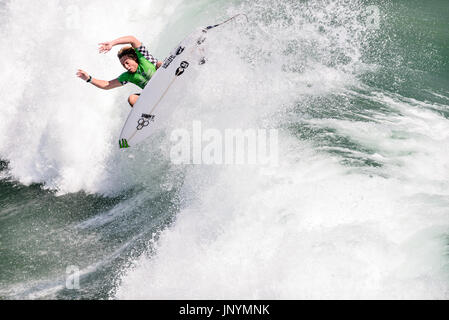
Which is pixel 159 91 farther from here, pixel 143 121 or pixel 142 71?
pixel 143 121

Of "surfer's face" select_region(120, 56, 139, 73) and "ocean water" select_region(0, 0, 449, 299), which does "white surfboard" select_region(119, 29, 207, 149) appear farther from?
"ocean water" select_region(0, 0, 449, 299)

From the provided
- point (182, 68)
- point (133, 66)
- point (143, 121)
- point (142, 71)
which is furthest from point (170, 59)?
point (143, 121)

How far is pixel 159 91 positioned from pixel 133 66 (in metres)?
0.59

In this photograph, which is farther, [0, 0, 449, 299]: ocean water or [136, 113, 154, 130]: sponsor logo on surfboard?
[136, 113, 154, 130]: sponsor logo on surfboard

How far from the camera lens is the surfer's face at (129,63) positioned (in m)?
5.78

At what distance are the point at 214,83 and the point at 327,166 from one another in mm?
3306

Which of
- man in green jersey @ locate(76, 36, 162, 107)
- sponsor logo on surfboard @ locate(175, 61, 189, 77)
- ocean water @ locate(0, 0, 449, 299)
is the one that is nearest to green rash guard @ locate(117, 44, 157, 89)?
man in green jersey @ locate(76, 36, 162, 107)

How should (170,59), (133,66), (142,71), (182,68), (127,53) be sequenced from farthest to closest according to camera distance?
(182,68), (170,59), (142,71), (133,66), (127,53)

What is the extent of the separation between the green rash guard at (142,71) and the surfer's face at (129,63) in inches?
3.8

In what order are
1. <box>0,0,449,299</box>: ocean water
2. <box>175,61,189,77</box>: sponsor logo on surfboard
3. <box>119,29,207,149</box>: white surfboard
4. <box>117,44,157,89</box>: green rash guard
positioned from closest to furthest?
<box>0,0,449,299</box>: ocean water < <box>117,44,157,89</box>: green rash guard < <box>119,29,207,149</box>: white surfboard < <box>175,61,189,77</box>: sponsor logo on surfboard

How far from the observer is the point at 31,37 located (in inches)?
377

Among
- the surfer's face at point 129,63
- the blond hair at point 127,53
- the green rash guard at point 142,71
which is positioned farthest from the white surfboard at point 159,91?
the blond hair at point 127,53

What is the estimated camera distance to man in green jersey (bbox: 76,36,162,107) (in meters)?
5.76

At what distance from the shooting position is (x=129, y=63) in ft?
19.0
